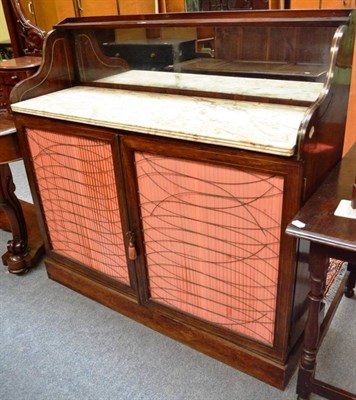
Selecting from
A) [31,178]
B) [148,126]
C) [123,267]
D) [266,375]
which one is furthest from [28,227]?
[266,375]

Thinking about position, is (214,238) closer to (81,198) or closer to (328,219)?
(328,219)

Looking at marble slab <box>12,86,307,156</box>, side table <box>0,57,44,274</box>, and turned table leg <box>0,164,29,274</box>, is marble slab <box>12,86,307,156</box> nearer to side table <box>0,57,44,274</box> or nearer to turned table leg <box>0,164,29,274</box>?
side table <box>0,57,44,274</box>

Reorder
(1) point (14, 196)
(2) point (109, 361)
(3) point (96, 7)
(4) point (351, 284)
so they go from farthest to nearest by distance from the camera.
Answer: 1. (3) point (96, 7)
2. (1) point (14, 196)
3. (4) point (351, 284)
4. (2) point (109, 361)

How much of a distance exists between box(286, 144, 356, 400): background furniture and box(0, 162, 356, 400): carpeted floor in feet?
0.64

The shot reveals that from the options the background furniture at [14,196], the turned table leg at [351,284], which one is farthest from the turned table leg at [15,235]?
the turned table leg at [351,284]

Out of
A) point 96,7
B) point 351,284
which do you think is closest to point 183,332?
point 351,284

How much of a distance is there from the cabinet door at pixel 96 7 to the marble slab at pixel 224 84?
7.96 ft

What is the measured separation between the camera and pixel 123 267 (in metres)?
1.79

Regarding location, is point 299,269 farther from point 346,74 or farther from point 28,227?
point 28,227

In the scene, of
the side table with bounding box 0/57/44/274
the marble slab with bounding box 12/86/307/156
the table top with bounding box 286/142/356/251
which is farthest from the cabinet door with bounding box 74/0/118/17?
the table top with bounding box 286/142/356/251

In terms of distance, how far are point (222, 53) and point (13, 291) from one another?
156cm

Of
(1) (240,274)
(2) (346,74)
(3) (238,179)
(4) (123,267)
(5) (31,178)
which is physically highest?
(2) (346,74)

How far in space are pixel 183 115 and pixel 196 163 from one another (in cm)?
20

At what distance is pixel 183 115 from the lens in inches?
55.9
